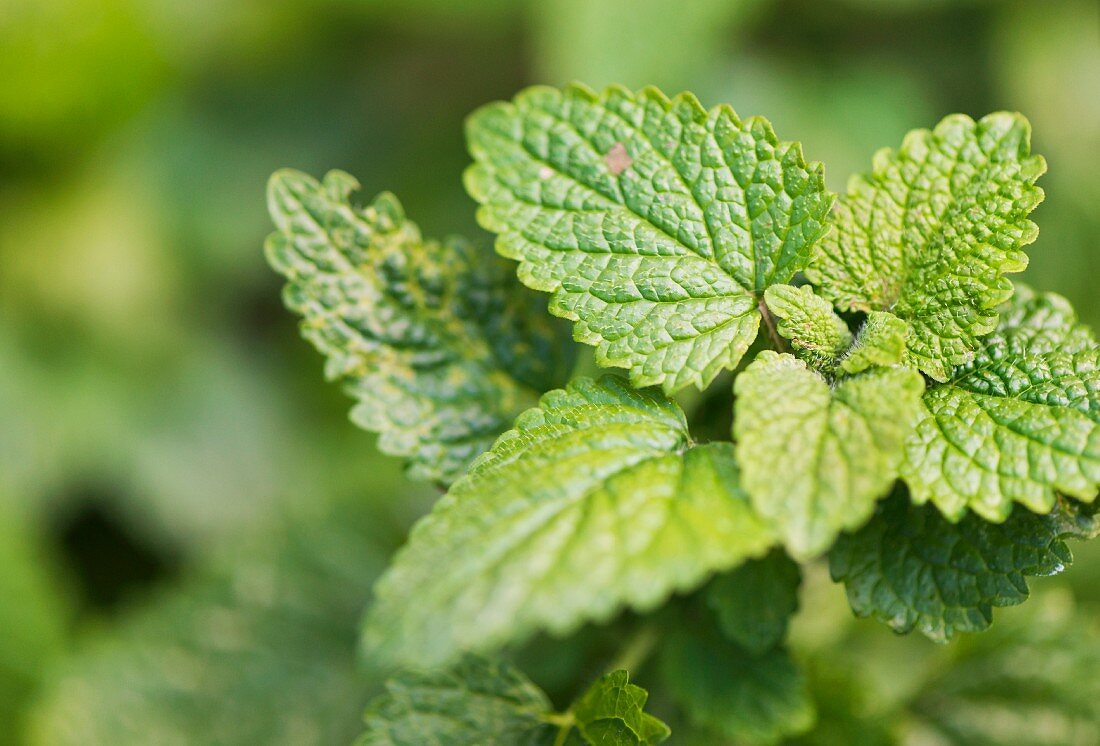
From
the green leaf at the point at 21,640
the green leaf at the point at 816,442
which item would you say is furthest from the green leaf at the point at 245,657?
the green leaf at the point at 816,442

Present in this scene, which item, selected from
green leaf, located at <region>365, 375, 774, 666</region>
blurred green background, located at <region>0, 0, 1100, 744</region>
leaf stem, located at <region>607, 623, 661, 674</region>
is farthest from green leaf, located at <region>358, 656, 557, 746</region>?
blurred green background, located at <region>0, 0, 1100, 744</region>

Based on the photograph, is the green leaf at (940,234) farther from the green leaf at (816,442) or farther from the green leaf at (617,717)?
the green leaf at (617,717)

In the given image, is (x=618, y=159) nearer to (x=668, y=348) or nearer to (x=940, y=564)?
(x=668, y=348)

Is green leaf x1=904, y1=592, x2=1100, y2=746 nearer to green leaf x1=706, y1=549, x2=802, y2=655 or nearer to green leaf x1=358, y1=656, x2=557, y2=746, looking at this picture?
green leaf x1=706, y1=549, x2=802, y2=655

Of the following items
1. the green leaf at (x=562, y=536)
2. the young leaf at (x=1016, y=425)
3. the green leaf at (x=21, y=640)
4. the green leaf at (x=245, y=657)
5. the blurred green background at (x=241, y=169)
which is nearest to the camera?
the green leaf at (x=562, y=536)

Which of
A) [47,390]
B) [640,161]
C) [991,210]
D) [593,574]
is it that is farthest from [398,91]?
[593,574]

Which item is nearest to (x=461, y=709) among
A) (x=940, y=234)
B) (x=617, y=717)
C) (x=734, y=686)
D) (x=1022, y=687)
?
(x=617, y=717)

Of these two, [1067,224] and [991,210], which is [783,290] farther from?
[1067,224]
